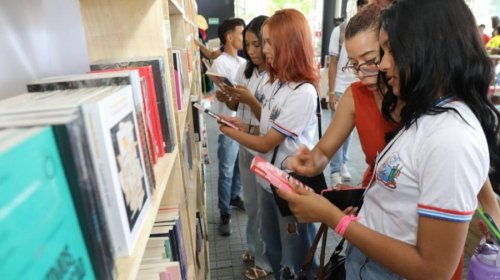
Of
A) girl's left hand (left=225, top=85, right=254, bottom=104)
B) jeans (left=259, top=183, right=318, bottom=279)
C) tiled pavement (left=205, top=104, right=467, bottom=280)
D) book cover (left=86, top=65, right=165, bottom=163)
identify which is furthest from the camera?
tiled pavement (left=205, top=104, right=467, bottom=280)

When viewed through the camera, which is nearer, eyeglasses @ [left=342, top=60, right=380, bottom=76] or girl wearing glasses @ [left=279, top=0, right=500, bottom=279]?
girl wearing glasses @ [left=279, top=0, right=500, bottom=279]

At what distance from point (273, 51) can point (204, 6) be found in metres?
6.30

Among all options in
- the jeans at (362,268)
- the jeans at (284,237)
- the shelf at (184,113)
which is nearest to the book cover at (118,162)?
the shelf at (184,113)

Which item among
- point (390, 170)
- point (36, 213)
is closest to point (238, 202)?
point (390, 170)

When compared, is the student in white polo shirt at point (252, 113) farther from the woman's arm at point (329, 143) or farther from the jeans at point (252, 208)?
the woman's arm at point (329, 143)

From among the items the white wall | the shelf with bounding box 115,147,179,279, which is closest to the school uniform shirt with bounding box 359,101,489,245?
the shelf with bounding box 115,147,179,279

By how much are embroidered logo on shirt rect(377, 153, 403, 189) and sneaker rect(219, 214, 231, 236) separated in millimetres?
1900

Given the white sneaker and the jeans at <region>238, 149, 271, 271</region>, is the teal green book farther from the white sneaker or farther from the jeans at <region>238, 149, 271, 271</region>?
the white sneaker

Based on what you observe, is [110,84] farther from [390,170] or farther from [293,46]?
[293,46]

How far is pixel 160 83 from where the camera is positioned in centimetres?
81

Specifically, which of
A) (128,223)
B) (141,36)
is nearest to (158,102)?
(141,36)

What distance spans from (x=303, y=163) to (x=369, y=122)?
38 centimetres

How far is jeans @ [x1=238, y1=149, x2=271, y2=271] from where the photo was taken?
198 cm

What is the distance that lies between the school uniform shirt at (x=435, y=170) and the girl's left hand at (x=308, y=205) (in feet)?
0.64
